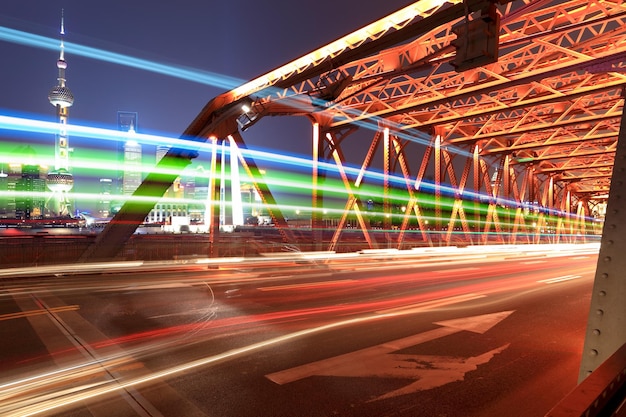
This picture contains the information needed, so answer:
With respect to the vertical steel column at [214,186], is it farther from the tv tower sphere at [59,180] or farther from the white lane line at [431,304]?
the tv tower sphere at [59,180]

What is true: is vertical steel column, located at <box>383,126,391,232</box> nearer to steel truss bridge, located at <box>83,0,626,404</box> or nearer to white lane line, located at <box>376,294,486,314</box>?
steel truss bridge, located at <box>83,0,626,404</box>

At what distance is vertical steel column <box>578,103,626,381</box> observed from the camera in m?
3.14

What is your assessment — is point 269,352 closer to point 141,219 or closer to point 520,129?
point 141,219

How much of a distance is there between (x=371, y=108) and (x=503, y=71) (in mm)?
6841

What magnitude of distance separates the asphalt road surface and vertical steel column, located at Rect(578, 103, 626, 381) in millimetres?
1734

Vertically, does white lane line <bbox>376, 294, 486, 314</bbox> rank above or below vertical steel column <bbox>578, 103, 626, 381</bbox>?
below

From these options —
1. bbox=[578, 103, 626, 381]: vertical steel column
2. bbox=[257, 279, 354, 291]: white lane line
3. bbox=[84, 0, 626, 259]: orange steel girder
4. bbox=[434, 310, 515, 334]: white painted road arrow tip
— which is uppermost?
bbox=[84, 0, 626, 259]: orange steel girder

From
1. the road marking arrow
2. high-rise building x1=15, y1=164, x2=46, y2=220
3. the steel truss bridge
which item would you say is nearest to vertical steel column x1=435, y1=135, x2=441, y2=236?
the steel truss bridge

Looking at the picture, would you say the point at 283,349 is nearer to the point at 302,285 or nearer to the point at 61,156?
the point at 302,285

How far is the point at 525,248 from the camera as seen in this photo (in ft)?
120

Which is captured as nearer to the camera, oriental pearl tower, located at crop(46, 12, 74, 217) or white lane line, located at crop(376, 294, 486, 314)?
white lane line, located at crop(376, 294, 486, 314)

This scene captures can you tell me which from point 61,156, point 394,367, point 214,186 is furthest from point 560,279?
point 61,156

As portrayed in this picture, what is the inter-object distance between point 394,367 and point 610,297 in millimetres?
3348

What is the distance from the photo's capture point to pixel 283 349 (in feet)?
22.1
